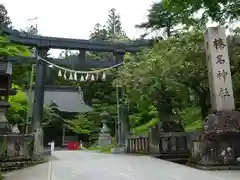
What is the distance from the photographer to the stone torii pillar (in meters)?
8.93

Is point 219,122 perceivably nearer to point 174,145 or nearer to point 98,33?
point 174,145

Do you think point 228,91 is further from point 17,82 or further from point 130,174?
point 17,82

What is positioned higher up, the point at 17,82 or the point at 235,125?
the point at 17,82

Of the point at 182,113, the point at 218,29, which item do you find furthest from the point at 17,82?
the point at 218,29

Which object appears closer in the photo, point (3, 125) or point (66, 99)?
point (3, 125)

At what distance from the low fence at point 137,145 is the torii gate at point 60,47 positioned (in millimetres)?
2374

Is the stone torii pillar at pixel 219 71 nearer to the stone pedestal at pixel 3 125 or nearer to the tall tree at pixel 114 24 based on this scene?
the stone pedestal at pixel 3 125

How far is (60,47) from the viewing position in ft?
65.1

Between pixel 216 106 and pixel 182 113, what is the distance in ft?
41.5

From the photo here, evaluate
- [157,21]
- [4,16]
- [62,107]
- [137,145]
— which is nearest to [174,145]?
[137,145]

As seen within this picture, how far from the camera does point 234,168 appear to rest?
27.0ft

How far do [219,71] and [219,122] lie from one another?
5.20 feet

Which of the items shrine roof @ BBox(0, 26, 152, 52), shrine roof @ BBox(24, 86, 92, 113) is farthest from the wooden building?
shrine roof @ BBox(0, 26, 152, 52)

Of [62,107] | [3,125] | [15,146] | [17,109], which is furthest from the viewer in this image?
[62,107]
